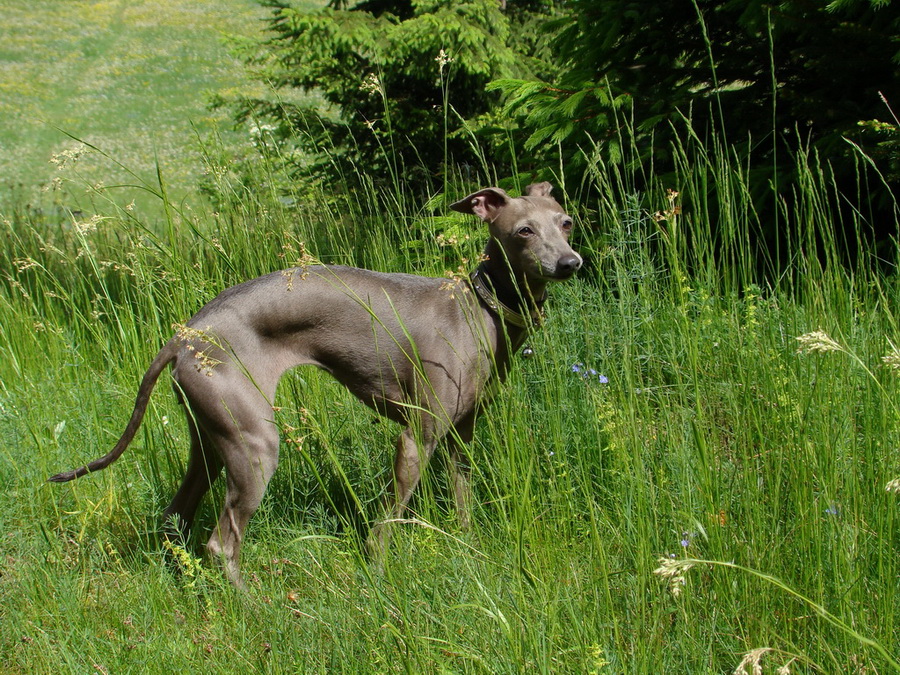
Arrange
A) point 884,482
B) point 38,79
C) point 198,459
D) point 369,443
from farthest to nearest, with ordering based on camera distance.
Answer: point 38,79
point 369,443
point 198,459
point 884,482

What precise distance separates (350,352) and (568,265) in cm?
93

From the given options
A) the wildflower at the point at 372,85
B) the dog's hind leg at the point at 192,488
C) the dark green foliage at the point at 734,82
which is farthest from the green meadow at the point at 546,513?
the wildflower at the point at 372,85

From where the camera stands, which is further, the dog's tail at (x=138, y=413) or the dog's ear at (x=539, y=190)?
the dog's ear at (x=539, y=190)

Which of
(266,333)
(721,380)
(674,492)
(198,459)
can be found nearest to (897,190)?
(721,380)

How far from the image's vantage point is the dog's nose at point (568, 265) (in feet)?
9.52

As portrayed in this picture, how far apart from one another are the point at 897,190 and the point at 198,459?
3543 millimetres

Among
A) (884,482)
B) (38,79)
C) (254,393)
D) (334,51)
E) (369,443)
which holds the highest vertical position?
(38,79)

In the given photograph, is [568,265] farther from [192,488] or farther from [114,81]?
[114,81]

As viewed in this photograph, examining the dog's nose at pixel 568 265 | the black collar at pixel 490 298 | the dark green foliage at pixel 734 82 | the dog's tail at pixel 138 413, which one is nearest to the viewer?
the dog's tail at pixel 138 413

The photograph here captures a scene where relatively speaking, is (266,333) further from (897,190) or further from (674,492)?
(897,190)

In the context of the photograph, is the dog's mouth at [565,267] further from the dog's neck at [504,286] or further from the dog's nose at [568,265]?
the dog's neck at [504,286]

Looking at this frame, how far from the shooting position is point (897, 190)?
12.9 feet

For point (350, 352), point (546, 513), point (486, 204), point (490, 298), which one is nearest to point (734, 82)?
point (486, 204)

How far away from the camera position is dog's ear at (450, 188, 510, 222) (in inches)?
130
